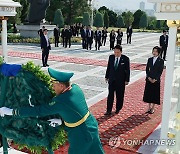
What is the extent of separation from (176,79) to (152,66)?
2361 mm

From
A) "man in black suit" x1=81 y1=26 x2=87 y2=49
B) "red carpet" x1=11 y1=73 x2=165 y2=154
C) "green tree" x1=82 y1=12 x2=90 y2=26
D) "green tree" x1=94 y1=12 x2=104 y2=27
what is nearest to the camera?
"red carpet" x1=11 y1=73 x2=165 y2=154

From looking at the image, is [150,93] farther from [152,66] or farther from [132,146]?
[132,146]

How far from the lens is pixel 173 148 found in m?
4.61

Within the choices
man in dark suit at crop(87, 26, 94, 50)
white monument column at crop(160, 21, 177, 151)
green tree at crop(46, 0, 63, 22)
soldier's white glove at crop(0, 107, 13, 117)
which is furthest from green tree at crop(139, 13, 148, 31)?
soldier's white glove at crop(0, 107, 13, 117)

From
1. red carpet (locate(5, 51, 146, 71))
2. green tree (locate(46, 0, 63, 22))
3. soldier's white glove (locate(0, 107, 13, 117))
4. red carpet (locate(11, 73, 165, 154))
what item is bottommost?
red carpet (locate(11, 73, 165, 154))

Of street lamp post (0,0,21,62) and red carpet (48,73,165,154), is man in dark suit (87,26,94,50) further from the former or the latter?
street lamp post (0,0,21,62)

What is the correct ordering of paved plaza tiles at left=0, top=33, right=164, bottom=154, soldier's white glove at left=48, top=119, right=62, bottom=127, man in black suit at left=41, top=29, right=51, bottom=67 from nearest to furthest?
soldier's white glove at left=48, top=119, right=62, bottom=127 → paved plaza tiles at left=0, top=33, right=164, bottom=154 → man in black suit at left=41, top=29, right=51, bottom=67

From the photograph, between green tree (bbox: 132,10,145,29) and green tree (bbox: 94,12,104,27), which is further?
green tree (bbox: 132,10,145,29)

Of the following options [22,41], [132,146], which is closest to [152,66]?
[132,146]

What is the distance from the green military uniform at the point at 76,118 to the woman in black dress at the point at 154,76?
3763 millimetres

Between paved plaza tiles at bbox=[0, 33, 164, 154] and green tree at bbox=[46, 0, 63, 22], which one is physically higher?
green tree at bbox=[46, 0, 63, 22]

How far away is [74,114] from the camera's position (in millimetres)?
3338

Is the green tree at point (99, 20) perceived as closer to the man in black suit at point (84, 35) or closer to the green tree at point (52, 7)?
the green tree at point (52, 7)

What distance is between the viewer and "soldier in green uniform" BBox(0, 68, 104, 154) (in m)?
3.34
